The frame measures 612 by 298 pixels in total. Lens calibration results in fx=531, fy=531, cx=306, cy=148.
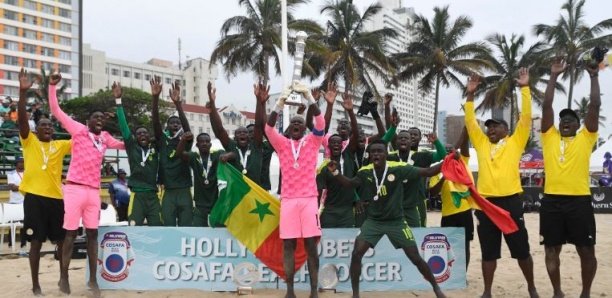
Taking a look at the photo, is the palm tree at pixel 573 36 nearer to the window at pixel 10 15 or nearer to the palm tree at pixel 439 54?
the palm tree at pixel 439 54

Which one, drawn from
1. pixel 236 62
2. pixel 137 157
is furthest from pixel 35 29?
pixel 137 157

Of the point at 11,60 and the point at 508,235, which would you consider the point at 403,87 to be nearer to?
the point at 11,60

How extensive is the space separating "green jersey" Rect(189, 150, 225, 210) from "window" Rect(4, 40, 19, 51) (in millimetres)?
82363

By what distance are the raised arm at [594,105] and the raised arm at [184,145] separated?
4757 mm

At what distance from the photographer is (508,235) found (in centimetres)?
588

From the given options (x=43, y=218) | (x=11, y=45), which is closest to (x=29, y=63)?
(x=11, y=45)

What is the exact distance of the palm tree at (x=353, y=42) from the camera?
110 feet

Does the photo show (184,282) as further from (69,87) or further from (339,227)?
(69,87)

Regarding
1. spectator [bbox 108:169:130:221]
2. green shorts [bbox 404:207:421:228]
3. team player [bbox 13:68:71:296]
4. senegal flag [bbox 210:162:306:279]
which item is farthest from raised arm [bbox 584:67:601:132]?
spectator [bbox 108:169:130:221]

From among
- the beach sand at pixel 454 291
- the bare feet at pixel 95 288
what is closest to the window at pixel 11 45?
the beach sand at pixel 454 291

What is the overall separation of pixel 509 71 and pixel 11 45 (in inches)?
2740

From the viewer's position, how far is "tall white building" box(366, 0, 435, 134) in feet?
176

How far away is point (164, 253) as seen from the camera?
6699 mm

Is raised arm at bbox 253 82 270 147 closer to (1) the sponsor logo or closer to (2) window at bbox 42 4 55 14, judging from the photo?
(1) the sponsor logo
